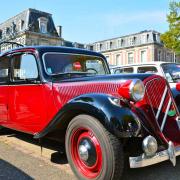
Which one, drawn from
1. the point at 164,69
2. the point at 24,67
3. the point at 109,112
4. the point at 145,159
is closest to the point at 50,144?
the point at 24,67

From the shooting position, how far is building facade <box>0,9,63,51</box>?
45938mm

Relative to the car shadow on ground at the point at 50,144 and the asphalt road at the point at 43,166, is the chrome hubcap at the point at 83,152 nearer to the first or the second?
the asphalt road at the point at 43,166

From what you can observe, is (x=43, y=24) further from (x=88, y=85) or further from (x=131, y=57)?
(x=88, y=85)

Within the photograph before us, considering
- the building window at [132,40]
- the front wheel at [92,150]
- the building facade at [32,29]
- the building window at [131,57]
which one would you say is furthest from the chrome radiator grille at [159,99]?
the building window at [132,40]

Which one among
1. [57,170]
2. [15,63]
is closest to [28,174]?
[57,170]

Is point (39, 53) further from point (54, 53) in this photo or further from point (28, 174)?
point (28, 174)

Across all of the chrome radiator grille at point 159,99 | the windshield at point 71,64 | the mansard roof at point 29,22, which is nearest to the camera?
the chrome radiator grille at point 159,99

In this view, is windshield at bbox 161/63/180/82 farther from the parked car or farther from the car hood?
A: the car hood

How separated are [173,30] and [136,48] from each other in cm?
4015

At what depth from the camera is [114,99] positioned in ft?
11.9

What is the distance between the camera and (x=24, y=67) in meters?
5.32

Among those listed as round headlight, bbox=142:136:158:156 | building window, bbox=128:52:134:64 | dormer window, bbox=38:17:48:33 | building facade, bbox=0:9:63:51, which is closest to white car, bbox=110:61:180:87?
round headlight, bbox=142:136:158:156

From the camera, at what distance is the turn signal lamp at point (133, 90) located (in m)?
3.63

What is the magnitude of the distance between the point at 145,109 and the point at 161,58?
58688 mm
